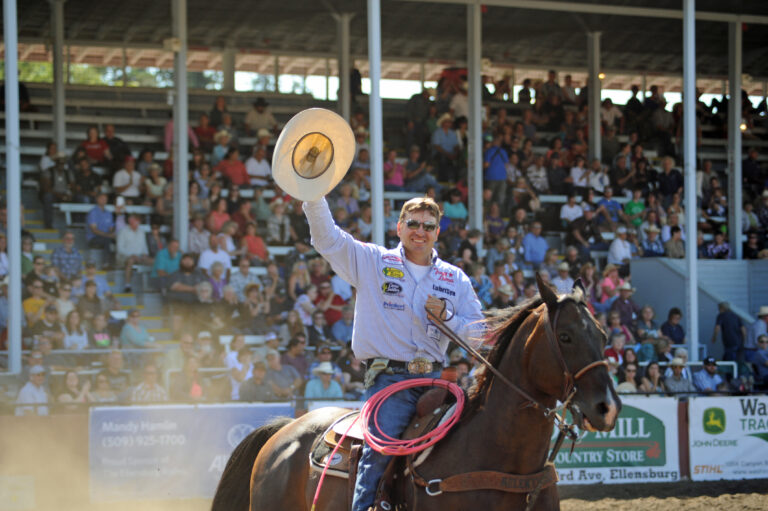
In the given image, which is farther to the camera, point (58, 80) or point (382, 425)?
point (58, 80)

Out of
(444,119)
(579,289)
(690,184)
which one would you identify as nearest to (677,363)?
(690,184)

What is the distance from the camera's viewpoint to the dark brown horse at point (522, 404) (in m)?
4.40

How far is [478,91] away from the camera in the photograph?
18109mm

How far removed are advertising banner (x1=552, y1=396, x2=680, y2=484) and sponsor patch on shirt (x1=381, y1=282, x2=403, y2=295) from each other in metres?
7.19

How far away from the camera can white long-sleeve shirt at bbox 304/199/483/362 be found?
5266 millimetres

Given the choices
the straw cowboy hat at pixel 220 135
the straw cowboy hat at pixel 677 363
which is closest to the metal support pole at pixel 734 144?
the straw cowboy hat at pixel 677 363

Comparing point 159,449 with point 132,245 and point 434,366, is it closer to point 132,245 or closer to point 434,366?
point 132,245

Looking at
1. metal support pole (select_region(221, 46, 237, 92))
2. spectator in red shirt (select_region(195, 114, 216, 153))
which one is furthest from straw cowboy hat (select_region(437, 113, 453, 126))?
metal support pole (select_region(221, 46, 237, 92))

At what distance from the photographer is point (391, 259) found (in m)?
5.37

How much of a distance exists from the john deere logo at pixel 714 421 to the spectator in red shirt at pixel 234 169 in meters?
8.84

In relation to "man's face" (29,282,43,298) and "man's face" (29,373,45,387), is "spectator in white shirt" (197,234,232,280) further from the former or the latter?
"man's face" (29,373,45,387)

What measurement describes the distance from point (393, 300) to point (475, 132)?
13.1 m

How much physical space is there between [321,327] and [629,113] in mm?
11610

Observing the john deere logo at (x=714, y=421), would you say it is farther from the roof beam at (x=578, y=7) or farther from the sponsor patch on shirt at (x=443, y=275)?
the roof beam at (x=578, y=7)
